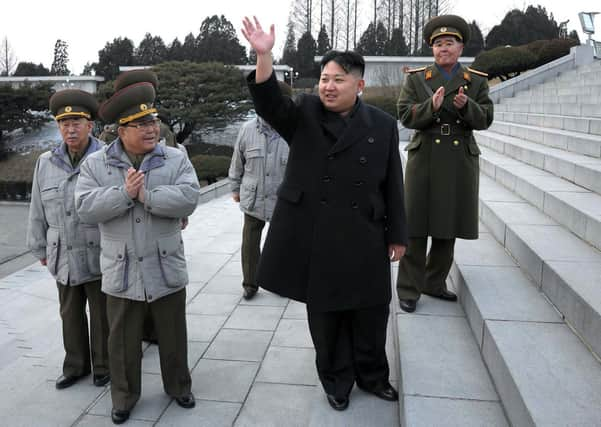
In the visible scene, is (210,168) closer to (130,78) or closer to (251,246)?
(251,246)

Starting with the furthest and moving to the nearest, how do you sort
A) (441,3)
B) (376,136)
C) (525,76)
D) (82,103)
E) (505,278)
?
(441,3), (525,76), (505,278), (82,103), (376,136)

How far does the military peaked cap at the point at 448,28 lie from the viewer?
3635mm

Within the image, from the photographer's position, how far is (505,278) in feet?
13.1

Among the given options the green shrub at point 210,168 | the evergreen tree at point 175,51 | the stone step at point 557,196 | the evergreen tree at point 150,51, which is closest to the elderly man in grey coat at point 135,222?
the stone step at point 557,196

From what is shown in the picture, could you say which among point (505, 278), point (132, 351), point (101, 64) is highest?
point (101, 64)

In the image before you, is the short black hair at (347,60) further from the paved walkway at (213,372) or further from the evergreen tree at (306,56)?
the evergreen tree at (306,56)

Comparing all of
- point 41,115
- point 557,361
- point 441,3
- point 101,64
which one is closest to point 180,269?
point 557,361

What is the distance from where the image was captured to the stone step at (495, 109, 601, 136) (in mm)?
7145

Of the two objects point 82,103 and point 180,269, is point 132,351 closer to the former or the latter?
point 180,269

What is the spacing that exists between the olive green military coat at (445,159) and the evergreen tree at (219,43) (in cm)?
3542

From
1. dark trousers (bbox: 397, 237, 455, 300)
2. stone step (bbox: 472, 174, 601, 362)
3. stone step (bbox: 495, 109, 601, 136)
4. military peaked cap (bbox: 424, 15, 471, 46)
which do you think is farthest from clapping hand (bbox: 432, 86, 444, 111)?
stone step (bbox: 495, 109, 601, 136)

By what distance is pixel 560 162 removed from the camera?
6.02m

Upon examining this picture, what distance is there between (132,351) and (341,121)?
1778 mm

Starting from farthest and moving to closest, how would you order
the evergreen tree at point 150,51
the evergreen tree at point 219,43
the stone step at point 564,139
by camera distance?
the evergreen tree at point 150,51 → the evergreen tree at point 219,43 → the stone step at point 564,139
